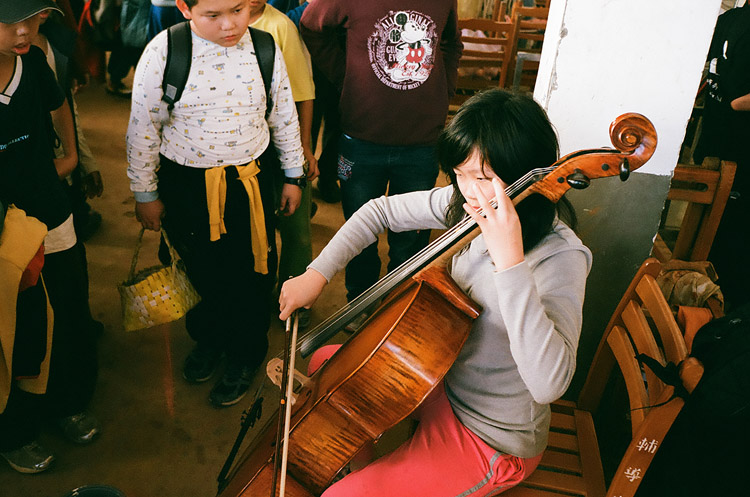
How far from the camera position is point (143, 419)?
2037 millimetres

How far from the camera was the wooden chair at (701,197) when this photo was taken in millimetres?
1795

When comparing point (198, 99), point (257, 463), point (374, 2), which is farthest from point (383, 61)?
point (257, 463)

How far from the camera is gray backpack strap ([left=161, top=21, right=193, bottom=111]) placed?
1586 millimetres

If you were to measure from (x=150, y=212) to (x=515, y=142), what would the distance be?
3.82 feet

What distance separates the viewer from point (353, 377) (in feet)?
3.52

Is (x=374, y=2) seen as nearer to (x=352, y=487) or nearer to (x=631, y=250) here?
(x=631, y=250)

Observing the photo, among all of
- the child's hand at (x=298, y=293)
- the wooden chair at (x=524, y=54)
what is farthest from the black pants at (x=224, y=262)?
the wooden chair at (x=524, y=54)

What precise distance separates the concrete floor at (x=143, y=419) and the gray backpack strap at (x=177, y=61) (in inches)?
43.5

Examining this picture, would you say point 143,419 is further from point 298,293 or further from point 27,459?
point 298,293

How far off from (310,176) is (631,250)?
1197 millimetres

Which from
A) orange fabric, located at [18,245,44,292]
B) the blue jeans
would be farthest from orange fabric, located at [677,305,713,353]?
orange fabric, located at [18,245,44,292]

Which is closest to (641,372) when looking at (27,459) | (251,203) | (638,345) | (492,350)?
(638,345)

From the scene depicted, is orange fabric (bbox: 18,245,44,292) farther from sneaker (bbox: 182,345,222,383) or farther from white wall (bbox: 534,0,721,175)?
white wall (bbox: 534,0,721,175)

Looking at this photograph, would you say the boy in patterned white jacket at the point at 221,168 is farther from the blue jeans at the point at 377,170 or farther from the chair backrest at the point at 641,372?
the chair backrest at the point at 641,372
